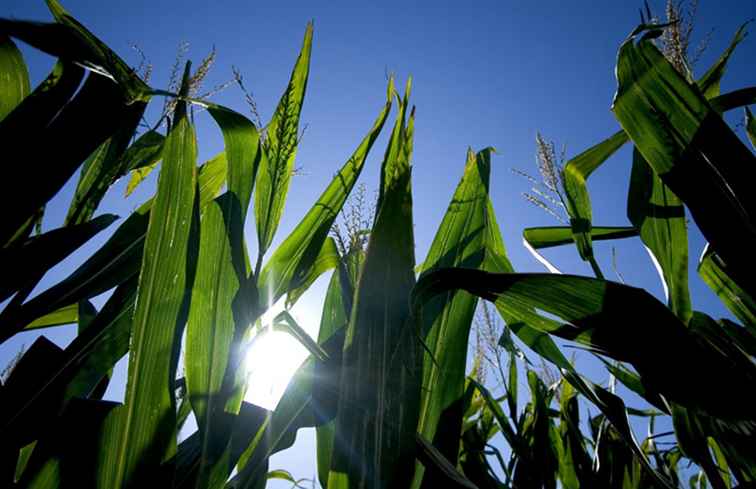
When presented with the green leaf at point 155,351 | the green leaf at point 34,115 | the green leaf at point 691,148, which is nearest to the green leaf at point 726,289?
the green leaf at point 691,148

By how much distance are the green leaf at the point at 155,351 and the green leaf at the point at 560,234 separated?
86cm

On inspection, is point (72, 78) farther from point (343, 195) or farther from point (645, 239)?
point (645, 239)

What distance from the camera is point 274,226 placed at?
0.81 m

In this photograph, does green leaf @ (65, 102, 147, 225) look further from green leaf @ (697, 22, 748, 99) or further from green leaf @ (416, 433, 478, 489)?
green leaf @ (697, 22, 748, 99)

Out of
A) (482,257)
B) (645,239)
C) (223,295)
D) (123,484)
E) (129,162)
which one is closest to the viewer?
(123,484)

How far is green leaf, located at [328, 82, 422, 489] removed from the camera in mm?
555

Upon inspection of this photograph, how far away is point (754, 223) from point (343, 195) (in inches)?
26.6

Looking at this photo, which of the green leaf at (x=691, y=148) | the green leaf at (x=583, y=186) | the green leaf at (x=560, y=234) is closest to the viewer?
the green leaf at (x=691, y=148)

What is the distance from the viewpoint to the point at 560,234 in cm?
120

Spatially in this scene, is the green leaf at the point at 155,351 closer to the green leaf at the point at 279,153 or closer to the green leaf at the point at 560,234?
the green leaf at the point at 279,153

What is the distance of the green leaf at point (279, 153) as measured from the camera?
0.77 meters

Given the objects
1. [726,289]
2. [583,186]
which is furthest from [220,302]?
[726,289]

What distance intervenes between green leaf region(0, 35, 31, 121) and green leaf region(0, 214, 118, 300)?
220 millimetres

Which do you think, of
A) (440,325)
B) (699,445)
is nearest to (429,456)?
(440,325)
